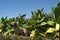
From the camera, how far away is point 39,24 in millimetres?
13734

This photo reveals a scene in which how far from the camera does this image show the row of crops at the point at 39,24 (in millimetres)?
11008

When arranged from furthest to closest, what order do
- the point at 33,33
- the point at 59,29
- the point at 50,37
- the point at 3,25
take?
the point at 3,25
the point at 33,33
the point at 50,37
the point at 59,29

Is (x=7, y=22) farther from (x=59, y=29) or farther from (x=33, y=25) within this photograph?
(x=59, y=29)

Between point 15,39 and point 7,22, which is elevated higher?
point 7,22

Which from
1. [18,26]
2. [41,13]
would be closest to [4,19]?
[18,26]

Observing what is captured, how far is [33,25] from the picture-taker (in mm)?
13875

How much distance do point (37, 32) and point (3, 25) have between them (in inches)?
146

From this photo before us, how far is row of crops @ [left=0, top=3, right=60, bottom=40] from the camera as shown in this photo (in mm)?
11008

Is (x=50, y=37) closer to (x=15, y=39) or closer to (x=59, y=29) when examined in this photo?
(x=59, y=29)

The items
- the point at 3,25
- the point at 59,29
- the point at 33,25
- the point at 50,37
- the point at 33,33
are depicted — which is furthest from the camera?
the point at 3,25

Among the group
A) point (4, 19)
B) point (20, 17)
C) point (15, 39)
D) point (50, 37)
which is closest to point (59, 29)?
point (50, 37)

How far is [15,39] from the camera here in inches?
460

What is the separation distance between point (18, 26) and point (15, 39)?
2.96 metres

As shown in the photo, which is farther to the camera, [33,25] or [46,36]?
[33,25]
